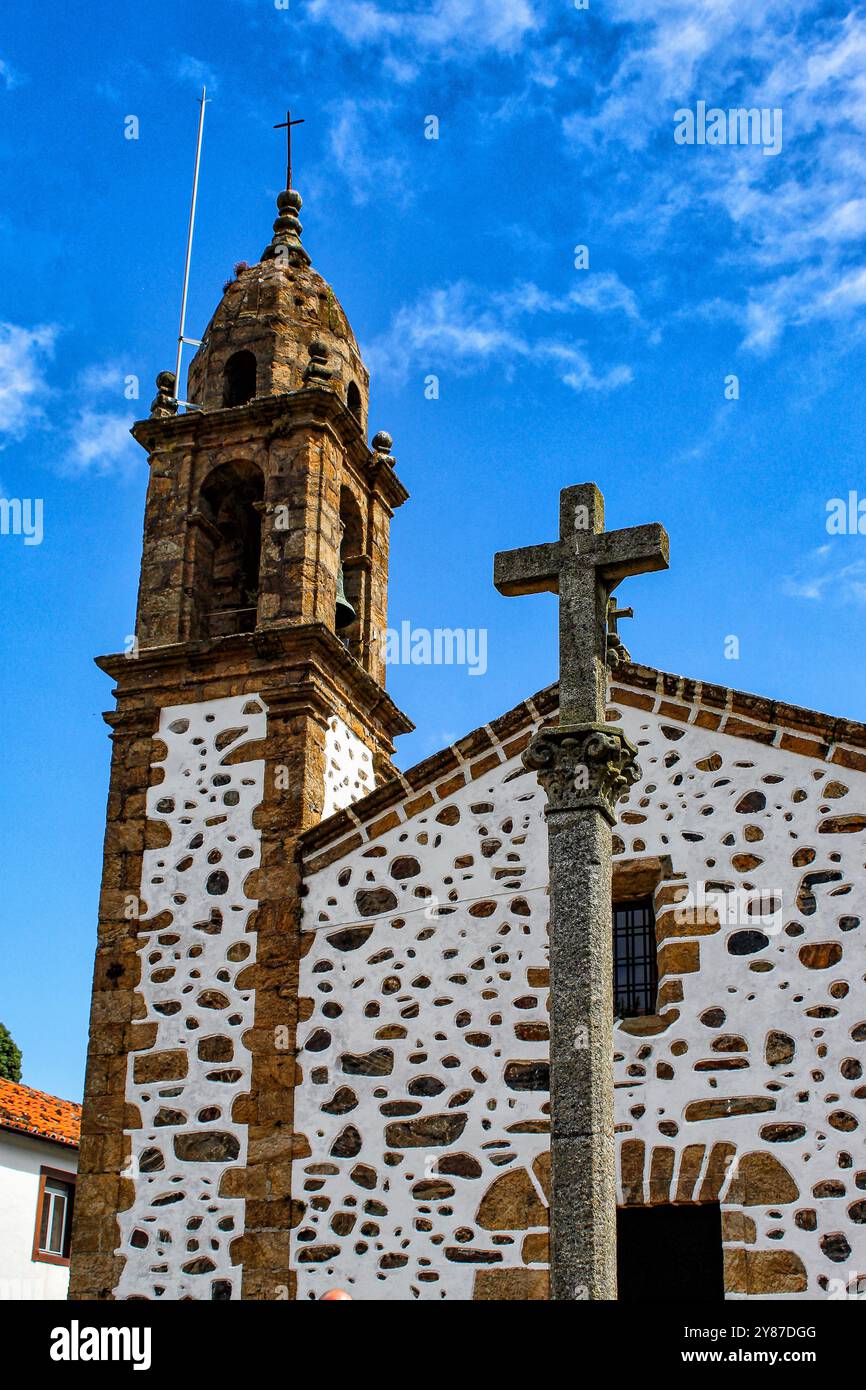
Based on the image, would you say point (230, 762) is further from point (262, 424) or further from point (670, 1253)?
point (670, 1253)

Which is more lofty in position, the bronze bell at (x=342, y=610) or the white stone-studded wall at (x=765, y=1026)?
the bronze bell at (x=342, y=610)

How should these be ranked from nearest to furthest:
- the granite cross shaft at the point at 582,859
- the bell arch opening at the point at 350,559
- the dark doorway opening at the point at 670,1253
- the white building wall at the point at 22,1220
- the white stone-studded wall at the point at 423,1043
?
the granite cross shaft at the point at 582,859 → the dark doorway opening at the point at 670,1253 → the white stone-studded wall at the point at 423,1043 → the bell arch opening at the point at 350,559 → the white building wall at the point at 22,1220

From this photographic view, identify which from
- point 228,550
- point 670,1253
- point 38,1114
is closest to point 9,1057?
point 38,1114

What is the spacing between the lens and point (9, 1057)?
27906mm

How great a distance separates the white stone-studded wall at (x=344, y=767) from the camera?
555 inches

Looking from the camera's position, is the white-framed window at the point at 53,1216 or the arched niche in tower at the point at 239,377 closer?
the arched niche in tower at the point at 239,377

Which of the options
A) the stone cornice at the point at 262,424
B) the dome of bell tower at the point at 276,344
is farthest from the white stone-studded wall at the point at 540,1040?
the dome of bell tower at the point at 276,344

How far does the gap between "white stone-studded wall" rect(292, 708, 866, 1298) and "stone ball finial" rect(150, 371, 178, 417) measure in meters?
5.14

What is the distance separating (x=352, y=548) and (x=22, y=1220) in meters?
8.74

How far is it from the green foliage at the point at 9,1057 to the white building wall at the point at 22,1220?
28.3 ft

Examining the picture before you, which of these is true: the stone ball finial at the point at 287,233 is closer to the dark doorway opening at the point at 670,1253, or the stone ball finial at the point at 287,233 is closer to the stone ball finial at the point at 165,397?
the stone ball finial at the point at 165,397
